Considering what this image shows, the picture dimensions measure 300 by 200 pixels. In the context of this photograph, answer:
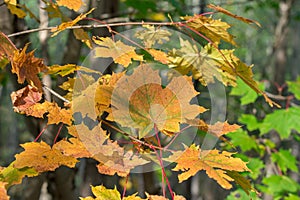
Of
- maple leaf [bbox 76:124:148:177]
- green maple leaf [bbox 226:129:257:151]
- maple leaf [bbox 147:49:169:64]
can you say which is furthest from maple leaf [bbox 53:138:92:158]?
green maple leaf [bbox 226:129:257:151]

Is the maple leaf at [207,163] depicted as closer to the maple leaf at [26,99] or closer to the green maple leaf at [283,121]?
the maple leaf at [26,99]

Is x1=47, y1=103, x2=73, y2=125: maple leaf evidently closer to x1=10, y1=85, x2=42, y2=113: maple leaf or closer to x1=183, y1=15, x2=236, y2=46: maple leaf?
x1=10, y1=85, x2=42, y2=113: maple leaf

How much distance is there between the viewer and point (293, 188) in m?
1.75

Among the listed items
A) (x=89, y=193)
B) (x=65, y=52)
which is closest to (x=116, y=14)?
(x=65, y=52)

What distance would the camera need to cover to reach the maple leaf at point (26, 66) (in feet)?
2.43

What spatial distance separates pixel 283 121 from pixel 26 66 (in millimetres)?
1319

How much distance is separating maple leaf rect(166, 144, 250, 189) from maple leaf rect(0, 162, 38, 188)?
25 centimetres

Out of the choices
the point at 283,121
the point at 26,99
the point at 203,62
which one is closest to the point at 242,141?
the point at 283,121

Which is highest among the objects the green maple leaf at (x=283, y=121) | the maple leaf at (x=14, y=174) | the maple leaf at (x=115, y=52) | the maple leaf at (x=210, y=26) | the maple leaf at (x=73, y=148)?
the maple leaf at (x=210, y=26)

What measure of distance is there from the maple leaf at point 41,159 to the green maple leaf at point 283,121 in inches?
49.0

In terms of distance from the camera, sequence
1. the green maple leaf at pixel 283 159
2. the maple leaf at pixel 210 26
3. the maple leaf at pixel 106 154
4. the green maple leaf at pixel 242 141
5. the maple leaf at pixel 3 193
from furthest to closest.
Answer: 1. the green maple leaf at pixel 283 159
2. the green maple leaf at pixel 242 141
3. the maple leaf at pixel 210 26
4. the maple leaf at pixel 106 154
5. the maple leaf at pixel 3 193

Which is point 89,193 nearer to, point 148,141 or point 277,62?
point 148,141

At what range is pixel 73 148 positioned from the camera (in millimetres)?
733

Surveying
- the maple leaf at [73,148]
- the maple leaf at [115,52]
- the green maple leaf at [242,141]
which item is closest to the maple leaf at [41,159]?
the maple leaf at [73,148]
